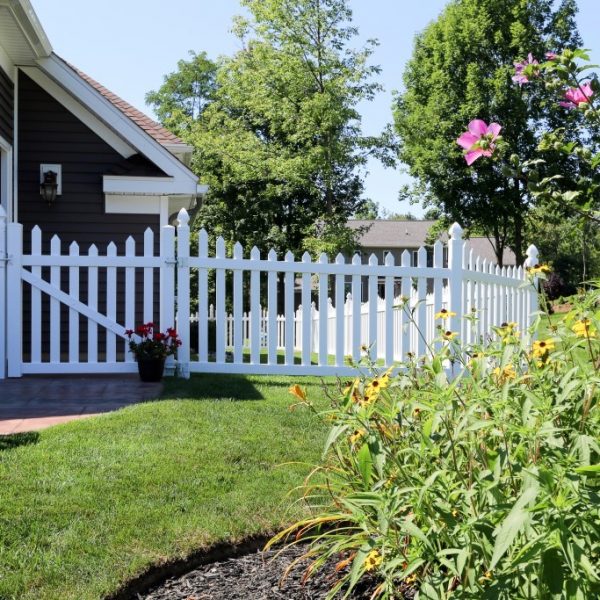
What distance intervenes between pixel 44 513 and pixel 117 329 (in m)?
4.75

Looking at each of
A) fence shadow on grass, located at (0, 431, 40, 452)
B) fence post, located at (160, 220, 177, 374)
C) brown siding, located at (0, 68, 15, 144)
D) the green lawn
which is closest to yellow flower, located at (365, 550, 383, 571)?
the green lawn

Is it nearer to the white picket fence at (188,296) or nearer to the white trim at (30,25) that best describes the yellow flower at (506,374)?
the white picket fence at (188,296)

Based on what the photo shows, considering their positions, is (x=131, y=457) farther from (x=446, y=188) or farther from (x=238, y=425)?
(x=446, y=188)

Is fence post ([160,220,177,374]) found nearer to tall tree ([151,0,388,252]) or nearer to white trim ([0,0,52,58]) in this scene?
white trim ([0,0,52,58])

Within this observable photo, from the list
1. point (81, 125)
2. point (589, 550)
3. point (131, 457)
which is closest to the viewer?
point (589, 550)

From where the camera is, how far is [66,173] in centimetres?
1039

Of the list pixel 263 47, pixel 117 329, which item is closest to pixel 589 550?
pixel 117 329

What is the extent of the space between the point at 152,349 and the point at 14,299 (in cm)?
146

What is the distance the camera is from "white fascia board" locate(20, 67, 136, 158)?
10.3 m

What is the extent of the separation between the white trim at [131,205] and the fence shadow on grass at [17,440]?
18.3 feet

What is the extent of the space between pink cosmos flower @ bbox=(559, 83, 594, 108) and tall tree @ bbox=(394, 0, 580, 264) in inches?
1055

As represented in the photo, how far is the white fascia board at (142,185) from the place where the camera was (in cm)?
992

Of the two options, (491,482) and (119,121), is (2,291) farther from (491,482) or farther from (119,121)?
(491,482)

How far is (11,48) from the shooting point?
30.8ft
